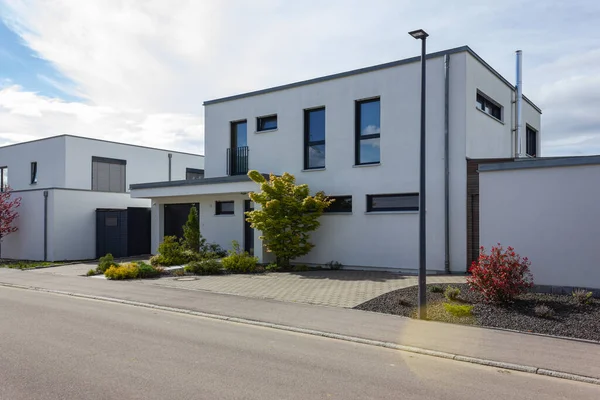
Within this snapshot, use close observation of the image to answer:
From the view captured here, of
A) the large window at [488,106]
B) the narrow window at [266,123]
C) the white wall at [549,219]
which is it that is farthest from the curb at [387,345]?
the large window at [488,106]

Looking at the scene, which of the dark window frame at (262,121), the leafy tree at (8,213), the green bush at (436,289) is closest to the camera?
the green bush at (436,289)

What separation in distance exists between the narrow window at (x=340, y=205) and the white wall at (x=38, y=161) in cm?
1802

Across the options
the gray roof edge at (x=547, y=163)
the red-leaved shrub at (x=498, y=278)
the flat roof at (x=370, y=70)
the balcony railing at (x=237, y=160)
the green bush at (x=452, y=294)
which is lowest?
the green bush at (x=452, y=294)

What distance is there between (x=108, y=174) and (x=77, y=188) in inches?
92.3

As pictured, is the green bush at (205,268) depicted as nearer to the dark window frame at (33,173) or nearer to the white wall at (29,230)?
the white wall at (29,230)

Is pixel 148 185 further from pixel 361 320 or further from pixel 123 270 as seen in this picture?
pixel 361 320

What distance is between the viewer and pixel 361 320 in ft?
28.6

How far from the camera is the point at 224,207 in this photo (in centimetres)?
1978

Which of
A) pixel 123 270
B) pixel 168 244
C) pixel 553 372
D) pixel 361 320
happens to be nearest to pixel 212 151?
pixel 168 244

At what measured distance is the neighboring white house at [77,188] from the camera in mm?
21438

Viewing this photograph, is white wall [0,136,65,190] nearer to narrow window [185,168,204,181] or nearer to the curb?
narrow window [185,168,204,181]

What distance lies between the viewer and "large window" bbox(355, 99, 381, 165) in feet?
53.0

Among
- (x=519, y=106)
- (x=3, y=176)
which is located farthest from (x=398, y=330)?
(x=3, y=176)

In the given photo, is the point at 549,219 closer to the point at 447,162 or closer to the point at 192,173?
the point at 447,162
